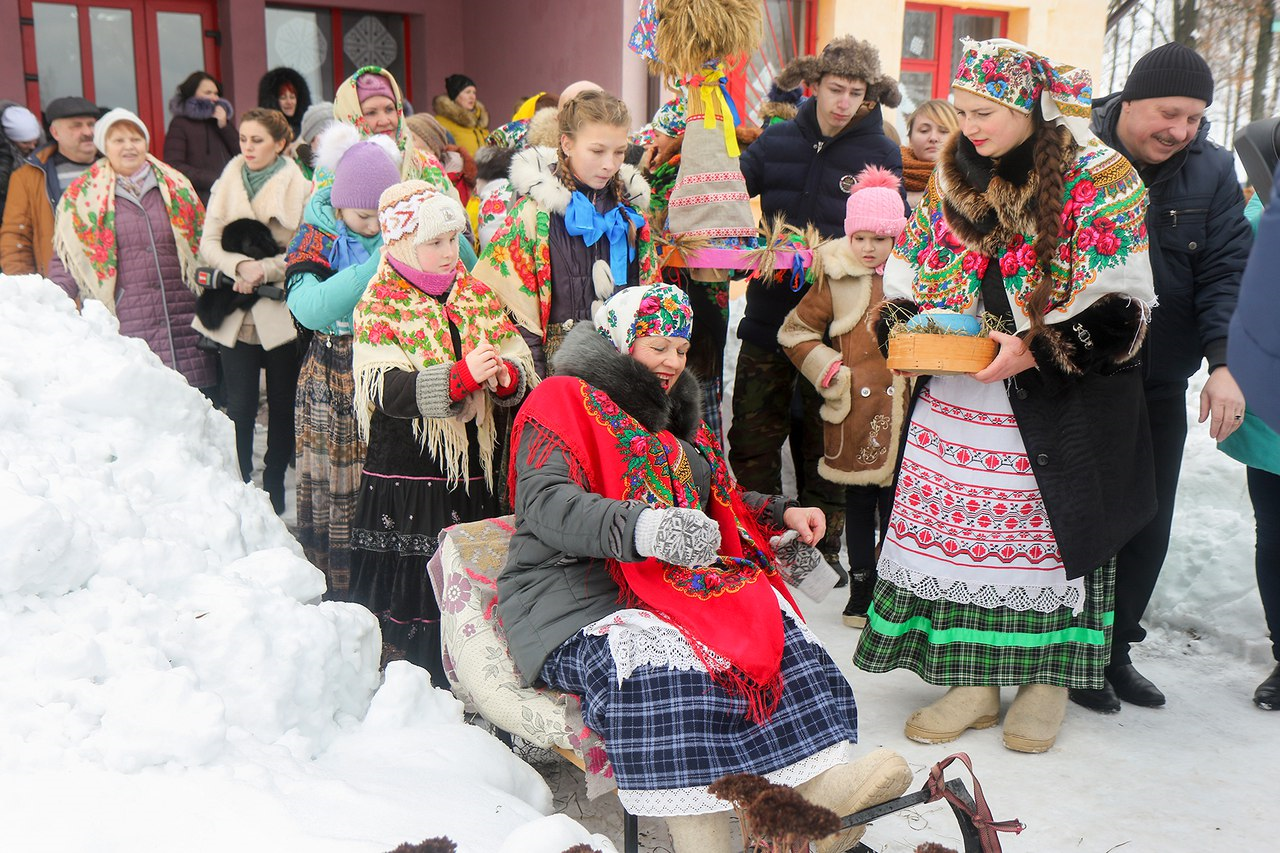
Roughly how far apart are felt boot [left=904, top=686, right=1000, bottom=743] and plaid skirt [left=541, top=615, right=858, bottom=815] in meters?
0.89

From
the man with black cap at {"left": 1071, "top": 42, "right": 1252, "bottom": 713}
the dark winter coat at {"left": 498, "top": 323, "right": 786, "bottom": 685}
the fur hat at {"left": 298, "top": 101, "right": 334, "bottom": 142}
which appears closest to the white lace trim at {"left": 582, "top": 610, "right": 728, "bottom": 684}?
the dark winter coat at {"left": 498, "top": 323, "right": 786, "bottom": 685}

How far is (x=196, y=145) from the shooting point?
688 centimetres

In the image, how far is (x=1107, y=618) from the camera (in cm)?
334

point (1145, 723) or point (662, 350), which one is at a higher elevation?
point (662, 350)

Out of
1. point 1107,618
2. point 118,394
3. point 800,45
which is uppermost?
point 800,45

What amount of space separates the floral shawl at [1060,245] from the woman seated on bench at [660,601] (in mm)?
855

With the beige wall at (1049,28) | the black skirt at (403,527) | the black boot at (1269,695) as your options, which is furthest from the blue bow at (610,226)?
the beige wall at (1049,28)

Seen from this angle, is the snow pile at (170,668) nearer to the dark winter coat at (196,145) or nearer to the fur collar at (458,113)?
the dark winter coat at (196,145)

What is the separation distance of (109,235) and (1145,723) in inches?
180

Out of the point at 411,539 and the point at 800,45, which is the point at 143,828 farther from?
the point at 800,45

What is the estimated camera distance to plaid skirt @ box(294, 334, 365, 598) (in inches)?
158

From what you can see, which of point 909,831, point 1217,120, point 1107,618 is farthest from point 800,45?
point 909,831

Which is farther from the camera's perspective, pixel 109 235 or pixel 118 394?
pixel 109 235

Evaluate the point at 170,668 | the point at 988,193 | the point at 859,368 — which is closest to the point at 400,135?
→ the point at 859,368
